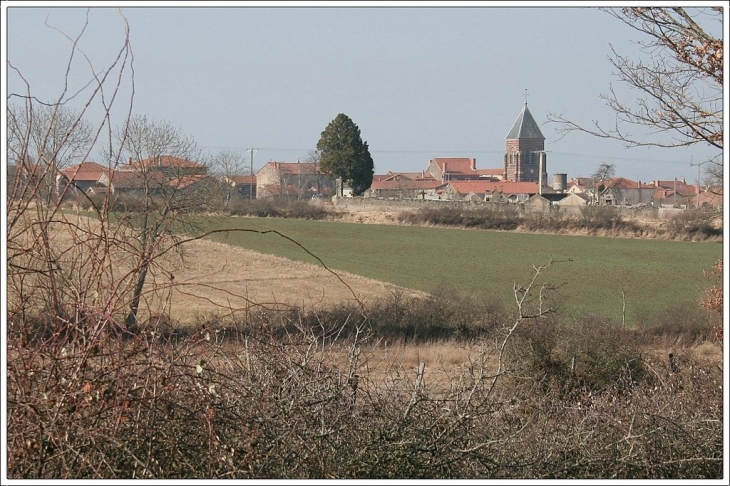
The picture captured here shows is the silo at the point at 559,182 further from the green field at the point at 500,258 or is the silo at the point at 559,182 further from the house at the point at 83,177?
the house at the point at 83,177

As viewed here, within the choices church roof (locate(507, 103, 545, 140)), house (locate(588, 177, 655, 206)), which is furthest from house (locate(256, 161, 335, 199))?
church roof (locate(507, 103, 545, 140))

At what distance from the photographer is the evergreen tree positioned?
6122cm

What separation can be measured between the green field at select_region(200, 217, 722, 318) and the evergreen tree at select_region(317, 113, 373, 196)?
8176 millimetres

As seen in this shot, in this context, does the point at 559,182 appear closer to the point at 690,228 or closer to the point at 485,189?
the point at 485,189

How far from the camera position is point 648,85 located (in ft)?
25.0

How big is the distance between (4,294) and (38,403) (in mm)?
394

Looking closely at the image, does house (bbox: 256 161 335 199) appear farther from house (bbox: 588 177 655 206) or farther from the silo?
the silo

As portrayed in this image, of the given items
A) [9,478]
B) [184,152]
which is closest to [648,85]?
[9,478]

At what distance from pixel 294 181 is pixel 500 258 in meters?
32.9

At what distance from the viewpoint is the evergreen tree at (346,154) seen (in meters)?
61.2

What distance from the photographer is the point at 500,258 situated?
42.0 m

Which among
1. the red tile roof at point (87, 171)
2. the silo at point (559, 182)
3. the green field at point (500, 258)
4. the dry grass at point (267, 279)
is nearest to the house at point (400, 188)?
the green field at point (500, 258)

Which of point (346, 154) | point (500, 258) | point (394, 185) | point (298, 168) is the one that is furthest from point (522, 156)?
point (500, 258)

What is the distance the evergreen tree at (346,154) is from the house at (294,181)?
231 cm
